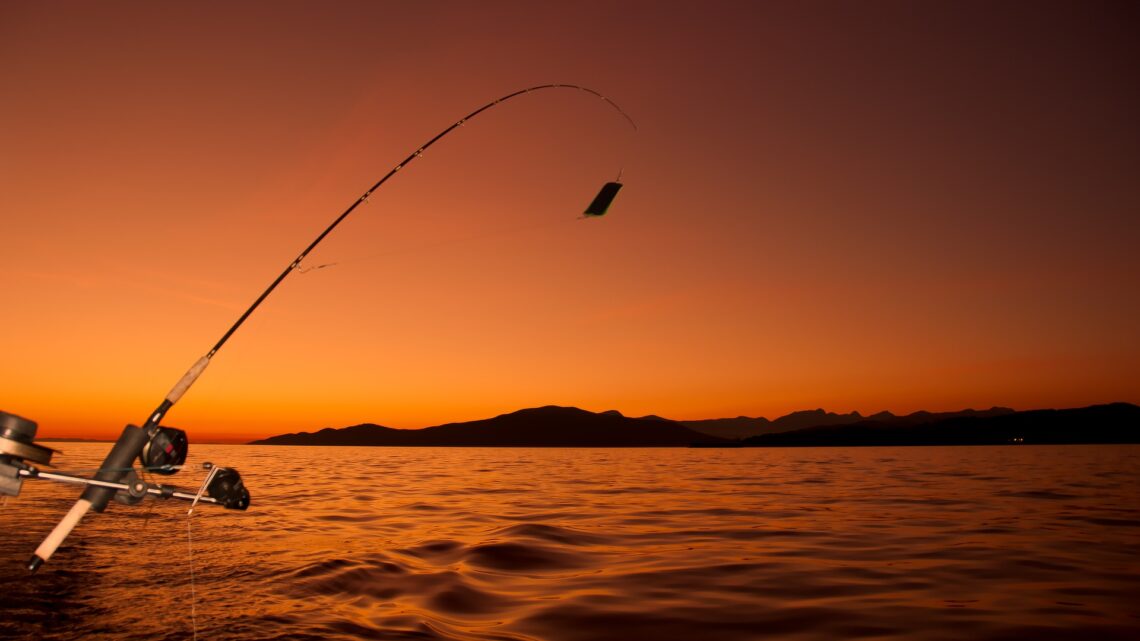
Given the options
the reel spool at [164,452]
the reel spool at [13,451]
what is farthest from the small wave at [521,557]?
the reel spool at [13,451]

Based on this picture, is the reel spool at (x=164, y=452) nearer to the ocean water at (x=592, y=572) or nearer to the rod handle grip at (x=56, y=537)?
the rod handle grip at (x=56, y=537)

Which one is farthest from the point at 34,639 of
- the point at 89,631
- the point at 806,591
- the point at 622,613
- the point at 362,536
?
the point at 806,591

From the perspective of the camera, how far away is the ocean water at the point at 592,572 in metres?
6.36

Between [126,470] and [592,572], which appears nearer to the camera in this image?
[126,470]

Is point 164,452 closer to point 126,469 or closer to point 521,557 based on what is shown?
point 126,469

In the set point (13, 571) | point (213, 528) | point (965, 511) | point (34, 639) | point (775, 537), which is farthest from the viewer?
point (965, 511)

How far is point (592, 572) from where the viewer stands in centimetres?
877

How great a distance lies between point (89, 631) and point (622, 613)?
4.81 meters

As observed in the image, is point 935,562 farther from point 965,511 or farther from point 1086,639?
point 965,511

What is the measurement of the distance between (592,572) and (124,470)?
563 cm

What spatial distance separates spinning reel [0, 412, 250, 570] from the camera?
4574 mm

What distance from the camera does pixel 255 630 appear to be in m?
Result: 6.13

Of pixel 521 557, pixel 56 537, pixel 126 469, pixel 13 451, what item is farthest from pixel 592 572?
pixel 13 451

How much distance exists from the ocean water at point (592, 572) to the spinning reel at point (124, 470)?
1.76 metres
